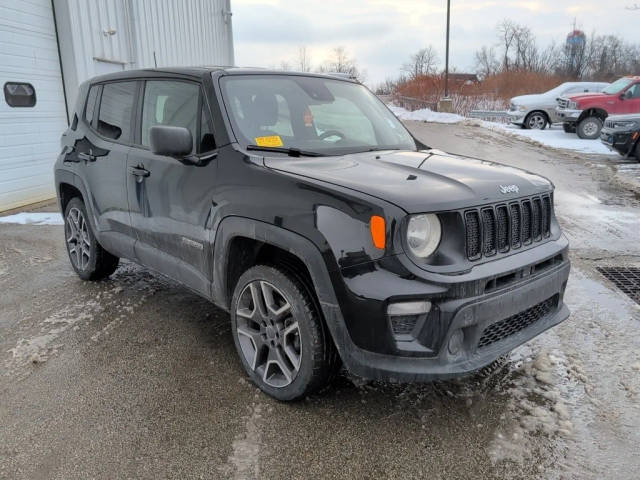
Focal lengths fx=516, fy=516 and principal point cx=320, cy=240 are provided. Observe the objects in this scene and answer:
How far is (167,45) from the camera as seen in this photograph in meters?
12.9

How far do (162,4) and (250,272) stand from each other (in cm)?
1182

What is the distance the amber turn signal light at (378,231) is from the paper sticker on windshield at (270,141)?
43.1 inches

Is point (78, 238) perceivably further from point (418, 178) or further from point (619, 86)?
point (619, 86)

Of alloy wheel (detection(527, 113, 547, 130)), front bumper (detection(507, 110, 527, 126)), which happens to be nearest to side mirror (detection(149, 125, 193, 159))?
front bumper (detection(507, 110, 527, 126))

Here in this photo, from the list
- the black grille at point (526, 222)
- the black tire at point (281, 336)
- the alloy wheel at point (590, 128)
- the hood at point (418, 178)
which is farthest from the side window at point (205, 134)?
the alloy wheel at point (590, 128)

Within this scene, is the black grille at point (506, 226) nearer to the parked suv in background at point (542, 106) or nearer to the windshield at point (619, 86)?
the windshield at point (619, 86)

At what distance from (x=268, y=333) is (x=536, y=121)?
64.4ft

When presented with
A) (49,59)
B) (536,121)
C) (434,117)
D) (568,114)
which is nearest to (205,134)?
(49,59)

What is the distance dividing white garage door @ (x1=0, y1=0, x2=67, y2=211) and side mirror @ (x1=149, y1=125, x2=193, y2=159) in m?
6.70

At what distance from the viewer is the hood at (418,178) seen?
245 cm

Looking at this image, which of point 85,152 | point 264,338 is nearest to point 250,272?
point 264,338

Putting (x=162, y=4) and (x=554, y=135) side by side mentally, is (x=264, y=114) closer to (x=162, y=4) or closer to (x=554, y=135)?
(x=162, y=4)

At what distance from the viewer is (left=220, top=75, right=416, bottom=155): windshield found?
3.26m

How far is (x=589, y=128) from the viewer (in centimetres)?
1677
